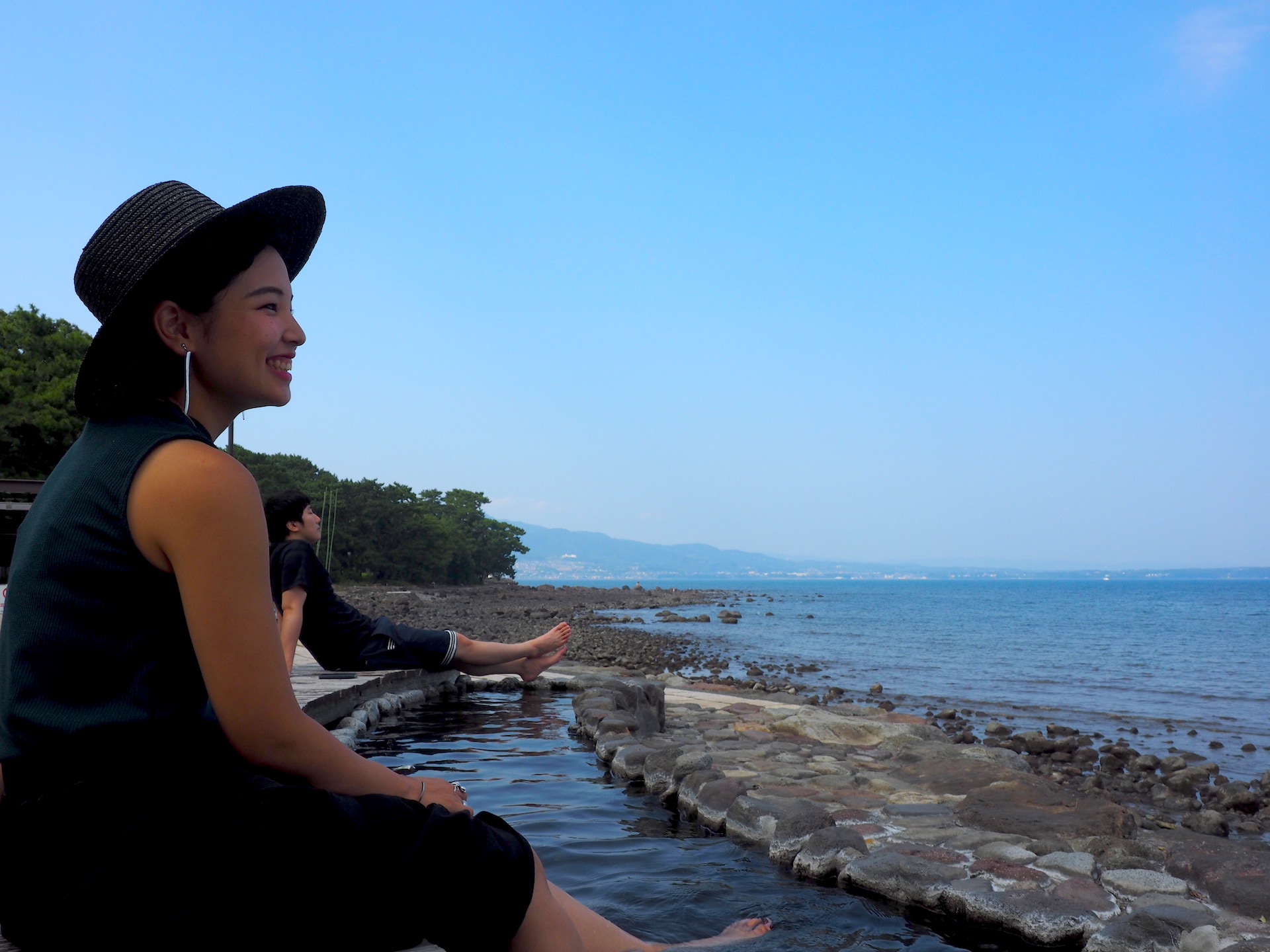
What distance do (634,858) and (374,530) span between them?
58188 millimetres

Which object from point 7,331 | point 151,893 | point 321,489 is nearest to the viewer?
point 151,893

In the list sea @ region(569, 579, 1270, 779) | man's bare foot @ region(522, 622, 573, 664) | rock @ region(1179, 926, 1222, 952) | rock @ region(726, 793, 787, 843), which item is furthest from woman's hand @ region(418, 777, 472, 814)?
sea @ region(569, 579, 1270, 779)

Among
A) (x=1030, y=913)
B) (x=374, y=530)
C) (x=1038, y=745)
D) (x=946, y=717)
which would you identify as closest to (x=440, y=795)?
(x=1030, y=913)

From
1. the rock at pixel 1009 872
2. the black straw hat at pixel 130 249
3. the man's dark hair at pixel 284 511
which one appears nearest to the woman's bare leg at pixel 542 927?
the black straw hat at pixel 130 249

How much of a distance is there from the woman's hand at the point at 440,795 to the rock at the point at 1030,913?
2.69 meters

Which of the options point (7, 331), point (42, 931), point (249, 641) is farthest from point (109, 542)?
point (7, 331)

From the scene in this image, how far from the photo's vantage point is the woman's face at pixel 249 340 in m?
1.50

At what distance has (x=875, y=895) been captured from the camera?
3.72 meters

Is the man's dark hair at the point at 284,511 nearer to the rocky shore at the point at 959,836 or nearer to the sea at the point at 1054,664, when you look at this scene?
the rocky shore at the point at 959,836

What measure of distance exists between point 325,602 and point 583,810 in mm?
2604

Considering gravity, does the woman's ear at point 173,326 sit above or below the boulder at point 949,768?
above

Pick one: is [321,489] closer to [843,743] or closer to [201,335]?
[843,743]

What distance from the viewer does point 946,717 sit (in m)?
13.5

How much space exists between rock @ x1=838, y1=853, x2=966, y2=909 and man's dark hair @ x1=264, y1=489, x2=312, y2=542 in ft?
12.1
